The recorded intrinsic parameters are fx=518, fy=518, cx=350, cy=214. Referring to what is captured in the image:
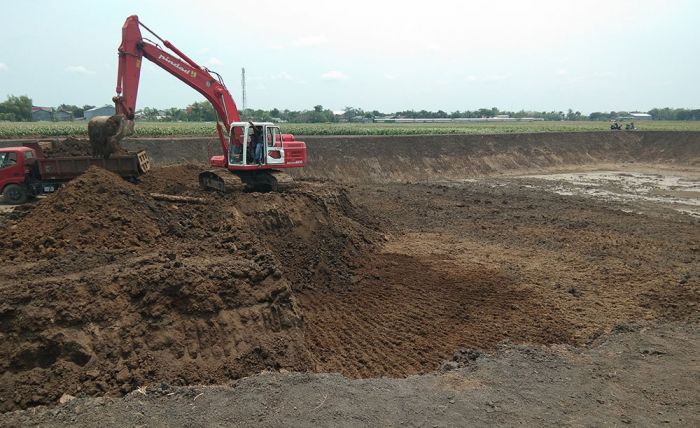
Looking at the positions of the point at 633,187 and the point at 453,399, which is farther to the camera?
the point at 633,187

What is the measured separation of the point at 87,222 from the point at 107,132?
22.3ft

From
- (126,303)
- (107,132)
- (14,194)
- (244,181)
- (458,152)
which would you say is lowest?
(126,303)

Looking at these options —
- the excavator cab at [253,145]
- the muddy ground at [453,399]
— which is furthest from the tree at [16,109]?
the muddy ground at [453,399]

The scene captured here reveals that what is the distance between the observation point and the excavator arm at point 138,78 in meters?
13.6

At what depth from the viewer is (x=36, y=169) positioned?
648 inches

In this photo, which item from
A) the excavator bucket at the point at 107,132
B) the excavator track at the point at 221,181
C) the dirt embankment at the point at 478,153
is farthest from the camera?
the dirt embankment at the point at 478,153

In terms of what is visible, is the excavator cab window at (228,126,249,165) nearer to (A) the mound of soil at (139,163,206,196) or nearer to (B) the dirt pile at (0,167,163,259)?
(A) the mound of soil at (139,163,206,196)

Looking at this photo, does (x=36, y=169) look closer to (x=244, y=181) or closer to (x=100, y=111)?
(x=244, y=181)

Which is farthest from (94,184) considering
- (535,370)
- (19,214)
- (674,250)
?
(674,250)

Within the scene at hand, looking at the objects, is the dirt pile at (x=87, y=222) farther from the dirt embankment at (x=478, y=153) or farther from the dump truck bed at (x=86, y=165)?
the dirt embankment at (x=478, y=153)

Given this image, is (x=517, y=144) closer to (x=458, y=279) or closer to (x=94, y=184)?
(x=458, y=279)

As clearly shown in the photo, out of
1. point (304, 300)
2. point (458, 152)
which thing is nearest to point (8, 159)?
point (304, 300)

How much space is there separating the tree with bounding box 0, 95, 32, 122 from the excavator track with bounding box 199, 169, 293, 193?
65.2 m

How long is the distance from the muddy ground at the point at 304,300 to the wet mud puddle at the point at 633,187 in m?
7.83
